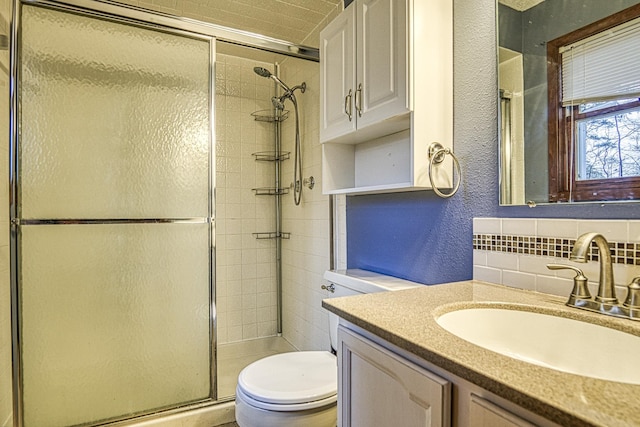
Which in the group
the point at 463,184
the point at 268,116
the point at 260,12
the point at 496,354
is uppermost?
the point at 260,12

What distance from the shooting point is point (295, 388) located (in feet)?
4.34

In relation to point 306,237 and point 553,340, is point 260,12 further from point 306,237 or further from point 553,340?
point 553,340

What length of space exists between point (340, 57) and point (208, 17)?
1190 millimetres

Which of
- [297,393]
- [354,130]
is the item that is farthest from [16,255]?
[354,130]

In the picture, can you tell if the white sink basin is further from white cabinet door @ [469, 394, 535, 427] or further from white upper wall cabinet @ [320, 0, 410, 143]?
white upper wall cabinet @ [320, 0, 410, 143]

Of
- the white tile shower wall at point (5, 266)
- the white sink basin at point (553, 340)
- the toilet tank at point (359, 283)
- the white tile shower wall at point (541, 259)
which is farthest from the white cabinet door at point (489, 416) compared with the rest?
the white tile shower wall at point (5, 266)

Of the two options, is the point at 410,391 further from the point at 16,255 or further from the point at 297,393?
the point at 16,255

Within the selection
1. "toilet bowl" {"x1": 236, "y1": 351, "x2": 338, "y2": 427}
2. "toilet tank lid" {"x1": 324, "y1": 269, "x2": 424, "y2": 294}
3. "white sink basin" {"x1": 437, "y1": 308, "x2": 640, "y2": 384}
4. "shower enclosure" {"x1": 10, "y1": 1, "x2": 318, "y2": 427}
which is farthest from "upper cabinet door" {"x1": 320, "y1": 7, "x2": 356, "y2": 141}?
"toilet bowl" {"x1": 236, "y1": 351, "x2": 338, "y2": 427}

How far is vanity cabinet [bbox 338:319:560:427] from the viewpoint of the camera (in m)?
0.56

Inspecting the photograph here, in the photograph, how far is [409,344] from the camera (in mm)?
675

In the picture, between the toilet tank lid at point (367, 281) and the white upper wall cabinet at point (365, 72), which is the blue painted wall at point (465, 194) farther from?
the white upper wall cabinet at point (365, 72)

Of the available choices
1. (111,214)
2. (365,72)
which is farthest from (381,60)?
(111,214)

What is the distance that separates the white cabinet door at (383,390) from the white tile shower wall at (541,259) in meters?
0.56

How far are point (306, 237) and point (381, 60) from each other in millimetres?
1444
